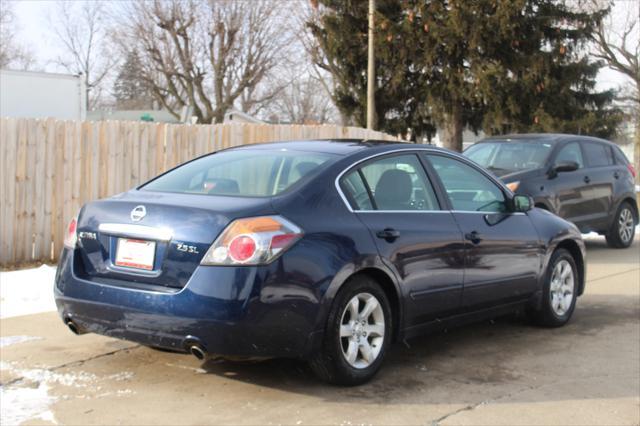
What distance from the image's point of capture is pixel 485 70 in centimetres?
2569

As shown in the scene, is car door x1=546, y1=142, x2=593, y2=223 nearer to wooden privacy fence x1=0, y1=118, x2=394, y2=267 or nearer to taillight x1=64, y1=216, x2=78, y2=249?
wooden privacy fence x1=0, y1=118, x2=394, y2=267

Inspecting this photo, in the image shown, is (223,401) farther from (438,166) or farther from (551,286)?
(551,286)

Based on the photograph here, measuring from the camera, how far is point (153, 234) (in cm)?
464

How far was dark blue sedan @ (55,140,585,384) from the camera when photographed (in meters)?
4.46

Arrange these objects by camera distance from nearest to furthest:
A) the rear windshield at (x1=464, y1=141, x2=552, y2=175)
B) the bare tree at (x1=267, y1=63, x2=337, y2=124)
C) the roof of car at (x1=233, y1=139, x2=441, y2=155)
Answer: the roof of car at (x1=233, y1=139, x2=441, y2=155), the rear windshield at (x1=464, y1=141, x2=552, y2=175), the bare tree at (x1=267, y1=63, x2=337, y2=124)

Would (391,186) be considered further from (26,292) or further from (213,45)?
(213,45)

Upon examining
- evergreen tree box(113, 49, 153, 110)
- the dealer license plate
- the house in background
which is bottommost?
the dealer license plate

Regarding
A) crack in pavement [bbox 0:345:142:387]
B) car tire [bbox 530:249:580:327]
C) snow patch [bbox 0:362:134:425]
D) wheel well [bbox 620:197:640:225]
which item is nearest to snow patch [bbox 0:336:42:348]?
snow patch [bbox 0:362:134:425]

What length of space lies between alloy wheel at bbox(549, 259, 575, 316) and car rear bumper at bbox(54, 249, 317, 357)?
293cm

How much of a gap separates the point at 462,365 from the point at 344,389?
1.09 meters

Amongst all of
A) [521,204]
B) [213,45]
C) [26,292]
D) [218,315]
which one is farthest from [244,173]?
[213,45]

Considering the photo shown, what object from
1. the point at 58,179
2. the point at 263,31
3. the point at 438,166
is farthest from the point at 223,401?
the point at 263,31

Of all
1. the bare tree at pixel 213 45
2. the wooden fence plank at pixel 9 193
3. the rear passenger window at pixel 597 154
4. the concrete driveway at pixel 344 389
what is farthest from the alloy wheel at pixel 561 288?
the bare tree at pixel 213 45

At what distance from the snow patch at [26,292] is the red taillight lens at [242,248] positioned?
3556 millimetres
